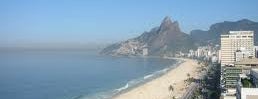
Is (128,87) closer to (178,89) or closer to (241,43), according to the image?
(178,89)

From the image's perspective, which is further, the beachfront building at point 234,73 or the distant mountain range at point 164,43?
the distant mountain range at point 164,43

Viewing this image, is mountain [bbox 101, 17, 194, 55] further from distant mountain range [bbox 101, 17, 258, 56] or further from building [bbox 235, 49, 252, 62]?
building [bbox 235, 49, 252, 62]

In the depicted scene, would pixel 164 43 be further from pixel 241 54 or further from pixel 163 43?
pixel 241 54

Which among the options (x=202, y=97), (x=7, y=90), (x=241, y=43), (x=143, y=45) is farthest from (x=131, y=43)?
(x=202, y=97)

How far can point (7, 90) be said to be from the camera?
195ft

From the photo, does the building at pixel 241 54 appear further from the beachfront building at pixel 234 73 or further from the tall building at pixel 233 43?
the beachfront building at pixel 234 73

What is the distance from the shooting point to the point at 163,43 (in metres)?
177

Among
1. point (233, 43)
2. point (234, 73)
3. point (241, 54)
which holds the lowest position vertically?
point (234, 73)

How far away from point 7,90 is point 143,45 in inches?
5160

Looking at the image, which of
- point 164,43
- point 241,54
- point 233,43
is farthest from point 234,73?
point 164,43

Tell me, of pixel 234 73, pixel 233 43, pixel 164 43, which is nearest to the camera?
pixel 234 73

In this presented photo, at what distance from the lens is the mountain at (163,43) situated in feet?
573

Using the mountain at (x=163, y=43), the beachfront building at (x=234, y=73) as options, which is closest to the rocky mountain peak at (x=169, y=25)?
the mountain at (x=163, y=43)

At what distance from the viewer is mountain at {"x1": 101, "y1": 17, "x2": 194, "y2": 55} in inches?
6870
